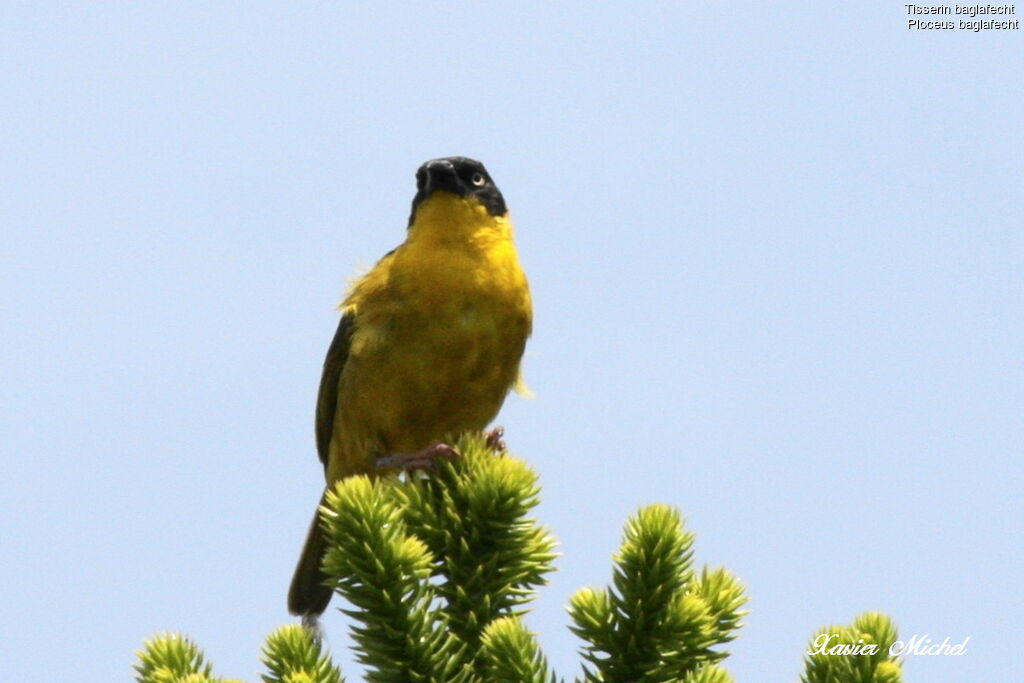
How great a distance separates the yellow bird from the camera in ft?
20.9

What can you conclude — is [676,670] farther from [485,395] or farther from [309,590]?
[309,590]

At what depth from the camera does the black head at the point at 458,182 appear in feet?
23.3

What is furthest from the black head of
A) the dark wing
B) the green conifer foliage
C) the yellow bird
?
the green conifer foliage

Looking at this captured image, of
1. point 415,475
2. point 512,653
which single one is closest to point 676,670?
point 512,653

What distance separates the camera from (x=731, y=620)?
120 inches

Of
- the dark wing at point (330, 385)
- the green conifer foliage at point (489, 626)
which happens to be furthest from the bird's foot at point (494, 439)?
the dark wing at point (330, 385)

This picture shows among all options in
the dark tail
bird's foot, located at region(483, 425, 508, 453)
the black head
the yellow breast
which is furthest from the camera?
the dark tail

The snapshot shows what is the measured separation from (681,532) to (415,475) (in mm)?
926

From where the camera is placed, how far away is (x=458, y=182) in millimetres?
7102

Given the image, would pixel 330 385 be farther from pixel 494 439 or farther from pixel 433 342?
pixel 494 439

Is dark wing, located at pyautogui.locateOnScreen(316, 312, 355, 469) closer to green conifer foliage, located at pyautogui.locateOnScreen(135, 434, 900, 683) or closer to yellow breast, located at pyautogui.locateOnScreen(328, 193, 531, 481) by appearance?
yellow breast, located at pyautogui.locateOnScreen(328, 193, 531, 481)

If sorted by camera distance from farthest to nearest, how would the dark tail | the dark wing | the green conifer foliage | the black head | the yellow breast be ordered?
the dark tail, the black head, the dark wing, the yellow breast, the green conifer foliage

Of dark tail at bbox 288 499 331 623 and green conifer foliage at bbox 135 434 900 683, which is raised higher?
dark tail at bbox 288 499 331 623

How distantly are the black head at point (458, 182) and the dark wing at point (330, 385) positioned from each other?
29.5 inches
